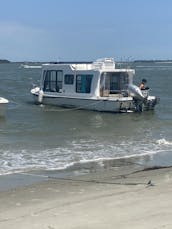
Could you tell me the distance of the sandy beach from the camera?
7270mm

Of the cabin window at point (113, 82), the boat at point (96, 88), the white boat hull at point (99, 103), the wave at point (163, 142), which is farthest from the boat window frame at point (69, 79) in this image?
the wave at point (163, 142)

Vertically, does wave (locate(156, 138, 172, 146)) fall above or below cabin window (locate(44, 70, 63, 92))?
below

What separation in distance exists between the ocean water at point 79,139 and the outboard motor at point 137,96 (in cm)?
47

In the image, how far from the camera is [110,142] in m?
18.5

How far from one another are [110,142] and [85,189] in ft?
27.9

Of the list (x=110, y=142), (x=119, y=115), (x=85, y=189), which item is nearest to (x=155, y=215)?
(x=85, y=189)

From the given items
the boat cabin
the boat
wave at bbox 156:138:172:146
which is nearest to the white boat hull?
the boat

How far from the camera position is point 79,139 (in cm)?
1928

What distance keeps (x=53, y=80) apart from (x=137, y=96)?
17.2 feet

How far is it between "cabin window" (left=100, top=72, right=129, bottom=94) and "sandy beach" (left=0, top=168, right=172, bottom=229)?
1718cm

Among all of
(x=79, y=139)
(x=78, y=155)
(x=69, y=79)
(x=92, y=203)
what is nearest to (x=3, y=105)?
(x=69, y=79)

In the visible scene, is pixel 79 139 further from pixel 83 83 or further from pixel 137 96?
pixel 83 83

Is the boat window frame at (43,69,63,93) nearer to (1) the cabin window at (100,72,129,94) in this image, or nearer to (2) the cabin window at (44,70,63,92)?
(2) the cabin window at (44,70,63,92)

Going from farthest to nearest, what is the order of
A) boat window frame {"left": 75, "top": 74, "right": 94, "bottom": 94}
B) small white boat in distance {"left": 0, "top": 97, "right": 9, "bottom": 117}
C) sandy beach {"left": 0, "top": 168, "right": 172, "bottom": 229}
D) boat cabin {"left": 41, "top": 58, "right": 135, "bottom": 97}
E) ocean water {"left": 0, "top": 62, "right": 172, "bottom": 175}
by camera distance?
boat window frame {"left": 75, "top": 74, "right": 94, "bottom": 94} → boat cabin {"left": 41, "top": 58, "right": 135, "bottom": 97} → small white boat in distance {"left": 0, "top": 97, "right": 9, "bottom": 117} → ocean water {"left": 0, "top": 62, "right": 172, "bottom": 175} → sandy beach {"left": 0, "top": 168, "right": 172, "bottom": 229}
